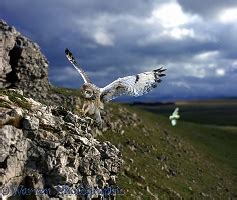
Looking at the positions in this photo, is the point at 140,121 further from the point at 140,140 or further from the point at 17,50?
the point at 17,50

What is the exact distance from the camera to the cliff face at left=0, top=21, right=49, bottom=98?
87650mm

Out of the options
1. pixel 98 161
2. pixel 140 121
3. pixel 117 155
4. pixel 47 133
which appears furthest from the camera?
pixel 140 121

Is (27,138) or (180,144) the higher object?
(27,138)

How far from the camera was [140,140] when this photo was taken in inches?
4830

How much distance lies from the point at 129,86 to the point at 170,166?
283 ft

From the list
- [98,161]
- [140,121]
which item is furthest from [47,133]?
[140,121]

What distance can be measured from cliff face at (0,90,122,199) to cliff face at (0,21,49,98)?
→ 161ft

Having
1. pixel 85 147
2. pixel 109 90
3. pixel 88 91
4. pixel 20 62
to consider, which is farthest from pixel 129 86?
pixel 20 62

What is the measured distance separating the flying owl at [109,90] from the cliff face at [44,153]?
10.4 feet

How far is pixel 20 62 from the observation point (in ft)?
299

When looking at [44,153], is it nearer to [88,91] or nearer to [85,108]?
[85,108]

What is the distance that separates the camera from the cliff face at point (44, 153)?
32.0 m

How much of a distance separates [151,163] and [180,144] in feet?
135

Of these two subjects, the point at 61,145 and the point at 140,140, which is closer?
the point at 61,145
